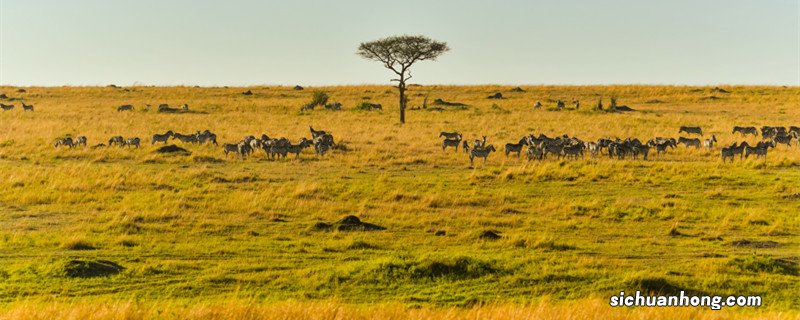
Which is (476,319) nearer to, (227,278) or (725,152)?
(227,278)

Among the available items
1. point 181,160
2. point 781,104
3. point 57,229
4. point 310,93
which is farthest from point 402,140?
point 310,93

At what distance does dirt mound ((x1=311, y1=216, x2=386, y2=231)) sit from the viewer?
18.4m

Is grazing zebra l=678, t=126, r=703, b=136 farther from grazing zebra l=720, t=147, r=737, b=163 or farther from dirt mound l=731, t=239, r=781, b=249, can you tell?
dirt mound l=731, t=239, r=781, b=249

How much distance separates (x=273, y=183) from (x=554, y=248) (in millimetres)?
10933

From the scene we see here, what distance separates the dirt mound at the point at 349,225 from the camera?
1844 centimetres

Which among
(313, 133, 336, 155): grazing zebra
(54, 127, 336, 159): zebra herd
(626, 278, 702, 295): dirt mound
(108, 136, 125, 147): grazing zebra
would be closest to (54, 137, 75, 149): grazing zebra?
(54, 127, 336, 159): zebra herd

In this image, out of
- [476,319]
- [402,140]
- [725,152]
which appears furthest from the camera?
[402,140]

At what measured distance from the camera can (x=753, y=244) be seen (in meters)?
17.5

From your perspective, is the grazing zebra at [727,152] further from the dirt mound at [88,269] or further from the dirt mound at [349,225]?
the dirt mound at [88,269]

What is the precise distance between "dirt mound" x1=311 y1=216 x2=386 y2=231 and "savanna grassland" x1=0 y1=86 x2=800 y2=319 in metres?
0.18

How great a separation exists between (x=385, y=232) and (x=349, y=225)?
2.47 ft

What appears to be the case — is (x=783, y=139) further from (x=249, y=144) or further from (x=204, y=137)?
(x=204, y=137)

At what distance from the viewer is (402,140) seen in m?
39.6

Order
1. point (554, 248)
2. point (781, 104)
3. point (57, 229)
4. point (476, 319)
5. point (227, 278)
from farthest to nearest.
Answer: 1. point (781, 104)
2. point (57, 229)
3. point (554, 248)
4. point (227, 278)
5. point (476, 319)
